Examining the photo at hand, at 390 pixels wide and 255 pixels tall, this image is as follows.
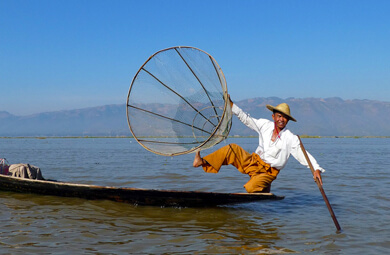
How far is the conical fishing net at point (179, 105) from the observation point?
616 cm

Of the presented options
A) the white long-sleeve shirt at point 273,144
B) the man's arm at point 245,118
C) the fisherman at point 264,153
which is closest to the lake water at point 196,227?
the fisherman at point 264,153

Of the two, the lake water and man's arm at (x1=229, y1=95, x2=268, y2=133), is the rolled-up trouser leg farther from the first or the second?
the lake water

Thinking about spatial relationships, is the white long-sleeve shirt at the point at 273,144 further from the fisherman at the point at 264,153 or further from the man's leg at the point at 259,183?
the man's leg at the point at 259,183

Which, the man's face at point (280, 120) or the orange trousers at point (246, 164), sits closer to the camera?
the man's face at point (280, 120)

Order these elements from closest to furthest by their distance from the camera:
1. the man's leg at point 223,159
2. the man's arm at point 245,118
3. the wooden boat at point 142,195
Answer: the man's arm at point 245,118 → the man's leg at point 223,159 → the wooden boat at point 142,195

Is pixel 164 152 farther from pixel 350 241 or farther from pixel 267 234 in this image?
pixel 350 241

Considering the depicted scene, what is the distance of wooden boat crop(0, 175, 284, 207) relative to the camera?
631 cm

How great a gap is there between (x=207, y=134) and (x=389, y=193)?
4.98 m

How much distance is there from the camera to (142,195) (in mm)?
6711

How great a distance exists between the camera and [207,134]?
6621mm

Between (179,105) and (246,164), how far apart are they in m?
1.53

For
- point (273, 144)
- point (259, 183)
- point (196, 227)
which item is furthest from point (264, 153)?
point (196, 227)

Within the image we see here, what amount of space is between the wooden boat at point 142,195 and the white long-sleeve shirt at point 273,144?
0.57 meters

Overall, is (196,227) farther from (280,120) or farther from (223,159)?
(280,120)
